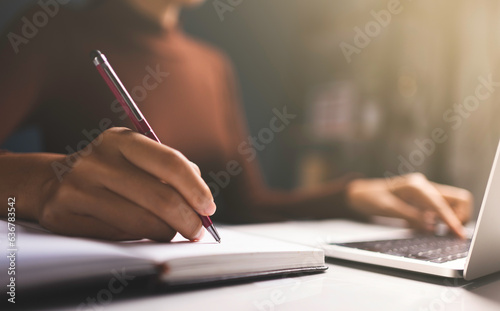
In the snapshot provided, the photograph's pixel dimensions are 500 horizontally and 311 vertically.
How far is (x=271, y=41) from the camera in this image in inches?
48.4

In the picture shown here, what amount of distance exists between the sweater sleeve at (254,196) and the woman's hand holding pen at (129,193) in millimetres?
674

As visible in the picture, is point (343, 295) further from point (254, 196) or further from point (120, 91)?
point (254, 196)

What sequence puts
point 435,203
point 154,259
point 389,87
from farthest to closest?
point 389,87, point 435,203, point 154,259

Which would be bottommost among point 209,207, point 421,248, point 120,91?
point 421,248

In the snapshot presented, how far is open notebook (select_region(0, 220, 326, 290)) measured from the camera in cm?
28

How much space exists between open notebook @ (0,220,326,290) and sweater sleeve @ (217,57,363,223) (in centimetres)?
64

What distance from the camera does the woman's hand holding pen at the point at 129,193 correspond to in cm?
37

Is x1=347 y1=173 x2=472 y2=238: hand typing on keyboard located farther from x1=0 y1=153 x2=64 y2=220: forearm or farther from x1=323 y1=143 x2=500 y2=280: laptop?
x1=0 y1=153 x2=64 y2=220: forearm

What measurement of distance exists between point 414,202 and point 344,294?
1.75 feet

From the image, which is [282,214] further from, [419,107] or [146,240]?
[419,107]

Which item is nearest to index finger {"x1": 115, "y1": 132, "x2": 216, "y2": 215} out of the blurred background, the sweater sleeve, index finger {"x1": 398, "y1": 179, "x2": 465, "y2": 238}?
index finger {"x1": 398, "y1": 179, "x2": 465, "y2": 238}

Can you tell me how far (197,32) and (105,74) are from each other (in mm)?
617

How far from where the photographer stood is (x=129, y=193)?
0.38 m

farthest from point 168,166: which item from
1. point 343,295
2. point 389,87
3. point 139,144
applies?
point 389,87
